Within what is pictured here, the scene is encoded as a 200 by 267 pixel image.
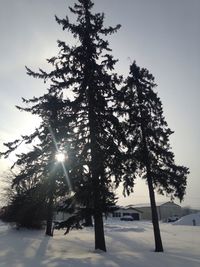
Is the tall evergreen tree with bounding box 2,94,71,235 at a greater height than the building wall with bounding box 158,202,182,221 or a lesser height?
lesser

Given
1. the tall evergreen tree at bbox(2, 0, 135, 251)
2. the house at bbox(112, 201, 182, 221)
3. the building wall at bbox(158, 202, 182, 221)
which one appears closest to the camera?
the tall evergreen tree at bbox(2, 0, 135, 251)

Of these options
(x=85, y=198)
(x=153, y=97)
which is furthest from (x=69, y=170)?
(x=153, y=97)

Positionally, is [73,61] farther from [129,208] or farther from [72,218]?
[129,208]

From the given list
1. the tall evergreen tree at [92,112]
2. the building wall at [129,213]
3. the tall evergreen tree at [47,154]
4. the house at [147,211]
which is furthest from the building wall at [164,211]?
the tall evergreen tree at [92,112]

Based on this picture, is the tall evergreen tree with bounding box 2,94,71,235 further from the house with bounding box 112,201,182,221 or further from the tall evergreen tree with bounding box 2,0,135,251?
the house with bounding box 112,201,182,221

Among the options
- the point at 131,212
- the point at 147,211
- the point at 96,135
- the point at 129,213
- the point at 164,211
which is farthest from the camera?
the point at 164,211

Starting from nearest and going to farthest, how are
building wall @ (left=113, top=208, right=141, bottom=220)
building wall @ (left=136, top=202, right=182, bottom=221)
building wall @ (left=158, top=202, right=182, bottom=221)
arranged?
1. building wall @ (left=113, top=208, right=141, bottom=220)
2. building wall @ (left=136, top=202, right=182, bottom=221)
3. building wall @ (left=158, top=202, right=182, bottom=221)

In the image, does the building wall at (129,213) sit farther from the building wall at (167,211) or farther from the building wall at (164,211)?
the building wall at (167,211)

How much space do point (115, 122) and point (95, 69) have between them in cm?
370

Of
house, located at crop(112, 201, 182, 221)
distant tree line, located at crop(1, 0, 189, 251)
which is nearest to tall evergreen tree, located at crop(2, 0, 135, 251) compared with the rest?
distant tree line, located at crop(1, 0, 189, 251)

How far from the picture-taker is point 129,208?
109 m

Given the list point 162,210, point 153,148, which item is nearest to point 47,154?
point 153,148

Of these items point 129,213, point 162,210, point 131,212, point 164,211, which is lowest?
point 129,213

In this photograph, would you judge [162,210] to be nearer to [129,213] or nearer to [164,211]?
[164,211]
